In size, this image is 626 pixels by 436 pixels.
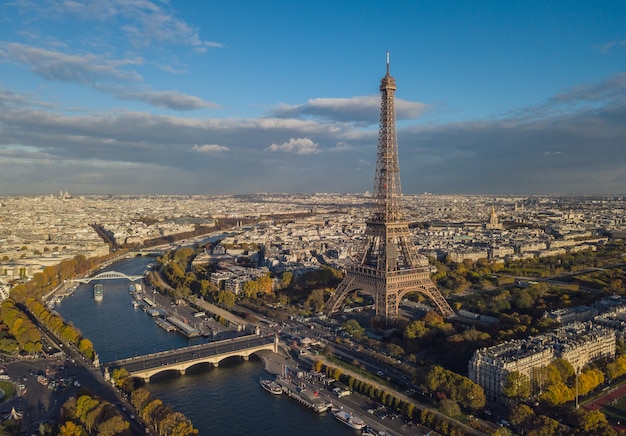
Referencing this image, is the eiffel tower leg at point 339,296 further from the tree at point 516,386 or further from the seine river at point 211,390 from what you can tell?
the tree at point 516,386

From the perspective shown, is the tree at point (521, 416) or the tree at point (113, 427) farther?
the tree at point (521, 416)

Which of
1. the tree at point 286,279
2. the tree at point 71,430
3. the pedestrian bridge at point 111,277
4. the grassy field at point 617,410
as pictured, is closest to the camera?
the tree at point 71,430

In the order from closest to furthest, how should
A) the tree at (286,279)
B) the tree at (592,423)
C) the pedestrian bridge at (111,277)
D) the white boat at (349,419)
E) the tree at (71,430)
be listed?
1. the tree at (592,423)
2. the tree at (71,430)
3. the white boat at (349,419)
4. the tree at (286,279)
5. the pedestrian bridge at (111,277)

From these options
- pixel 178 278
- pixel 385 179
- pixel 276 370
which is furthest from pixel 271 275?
pixel 276 370

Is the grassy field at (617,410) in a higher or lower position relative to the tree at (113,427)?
lower

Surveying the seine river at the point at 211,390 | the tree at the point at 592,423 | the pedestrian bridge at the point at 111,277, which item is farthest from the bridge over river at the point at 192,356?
the pedestrian bridge at the point at 111,277

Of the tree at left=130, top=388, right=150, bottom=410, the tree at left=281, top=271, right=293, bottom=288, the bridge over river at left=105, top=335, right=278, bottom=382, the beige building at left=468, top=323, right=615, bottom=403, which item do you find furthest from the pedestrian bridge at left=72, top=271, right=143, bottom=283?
the beige building at left=468, top=323, right=615, bottom=403
